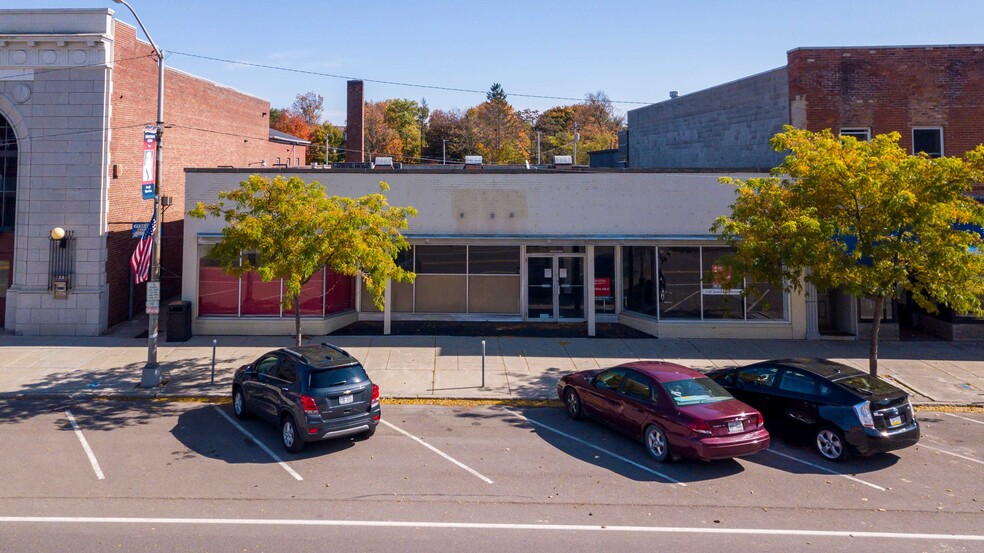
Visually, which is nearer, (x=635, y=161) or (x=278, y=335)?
(x=278, y=335)

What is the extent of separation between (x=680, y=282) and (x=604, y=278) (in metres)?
2.83

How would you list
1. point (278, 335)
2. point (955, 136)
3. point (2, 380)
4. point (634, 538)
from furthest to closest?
1. point (955, 136)
2. point (278, 335)
3. point (2, 380)
4. point (634, 538)

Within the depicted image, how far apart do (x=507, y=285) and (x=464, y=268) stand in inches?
62.9

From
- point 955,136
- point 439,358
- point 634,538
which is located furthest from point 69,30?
point 955,136

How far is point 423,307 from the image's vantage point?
2106cm

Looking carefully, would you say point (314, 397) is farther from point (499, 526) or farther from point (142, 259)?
point (142, 259)

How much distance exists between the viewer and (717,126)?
976 inches

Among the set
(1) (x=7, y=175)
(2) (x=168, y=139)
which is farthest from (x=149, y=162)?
(2) (x=168, y=139)

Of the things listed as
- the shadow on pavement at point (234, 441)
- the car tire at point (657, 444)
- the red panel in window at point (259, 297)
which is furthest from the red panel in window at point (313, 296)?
the car tire at point (657, 444)

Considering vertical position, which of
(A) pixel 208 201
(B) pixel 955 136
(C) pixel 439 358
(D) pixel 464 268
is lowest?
(C) pixel 439 358

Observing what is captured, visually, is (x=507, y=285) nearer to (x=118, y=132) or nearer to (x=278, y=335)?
(x=278, y=335)

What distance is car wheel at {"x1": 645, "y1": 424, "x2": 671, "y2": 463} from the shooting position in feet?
31.1

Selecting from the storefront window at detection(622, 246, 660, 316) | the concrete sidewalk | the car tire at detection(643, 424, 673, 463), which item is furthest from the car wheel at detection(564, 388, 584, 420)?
the storefront window at detection(622, 246, 660, 316)

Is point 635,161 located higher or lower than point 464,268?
higher
